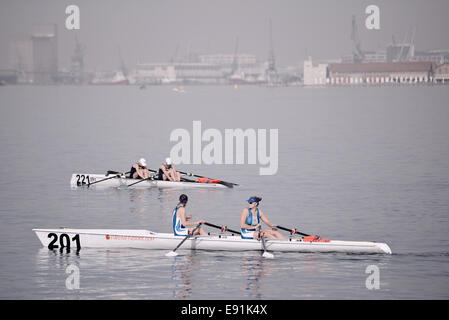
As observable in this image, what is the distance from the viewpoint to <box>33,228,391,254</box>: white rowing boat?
26.7m

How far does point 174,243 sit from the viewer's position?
1066 inches

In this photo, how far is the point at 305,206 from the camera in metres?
38.2

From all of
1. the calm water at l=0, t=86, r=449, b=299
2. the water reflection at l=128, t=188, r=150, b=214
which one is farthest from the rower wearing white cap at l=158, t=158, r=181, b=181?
the water reflection at l=128, t=188, r=150, b=214

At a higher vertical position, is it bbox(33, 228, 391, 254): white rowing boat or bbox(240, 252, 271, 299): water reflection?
bbox(33, 228, 391, 254): white rowing boat

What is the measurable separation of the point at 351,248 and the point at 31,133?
72220 mm

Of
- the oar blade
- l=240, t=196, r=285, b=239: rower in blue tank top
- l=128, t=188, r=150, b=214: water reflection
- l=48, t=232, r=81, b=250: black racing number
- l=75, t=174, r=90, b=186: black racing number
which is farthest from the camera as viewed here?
l=75, t=174, r=90, b=186: black racing number

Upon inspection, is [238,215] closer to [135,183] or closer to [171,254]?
[135,183]

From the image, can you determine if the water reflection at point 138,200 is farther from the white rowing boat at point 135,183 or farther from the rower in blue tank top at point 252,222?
the rower in blue tank top at point 252,222

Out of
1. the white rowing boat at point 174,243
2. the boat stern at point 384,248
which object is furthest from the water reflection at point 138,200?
the boat stern at point 384,248

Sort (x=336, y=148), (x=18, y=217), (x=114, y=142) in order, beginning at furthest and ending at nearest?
1. (x=114, y=142)
2. (x=336, y=148)
3. (x=18, y=217)

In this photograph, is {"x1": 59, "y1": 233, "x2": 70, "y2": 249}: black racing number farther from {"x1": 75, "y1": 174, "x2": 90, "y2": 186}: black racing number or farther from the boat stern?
{"x1": 75, "y1": 174, "x2": 90, "y2": 186}: black racing number

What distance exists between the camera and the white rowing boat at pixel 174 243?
2669 centimetres
